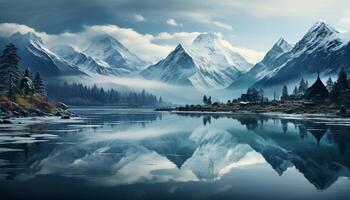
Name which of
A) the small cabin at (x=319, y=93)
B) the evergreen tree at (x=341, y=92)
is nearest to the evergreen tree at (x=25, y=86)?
the evergreen tree at (x=341, y=92)

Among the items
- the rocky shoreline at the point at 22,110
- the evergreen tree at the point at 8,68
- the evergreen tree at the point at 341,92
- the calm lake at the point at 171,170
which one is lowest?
the calm lake at the point at 171,170

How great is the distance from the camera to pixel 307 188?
28859 millimetres

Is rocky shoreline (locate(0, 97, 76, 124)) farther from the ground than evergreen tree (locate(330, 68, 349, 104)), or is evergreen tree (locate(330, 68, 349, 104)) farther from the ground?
evergreen tree (locate(330, 68, 349, 104))

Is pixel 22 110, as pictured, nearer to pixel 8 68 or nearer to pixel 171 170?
pixel 8 68

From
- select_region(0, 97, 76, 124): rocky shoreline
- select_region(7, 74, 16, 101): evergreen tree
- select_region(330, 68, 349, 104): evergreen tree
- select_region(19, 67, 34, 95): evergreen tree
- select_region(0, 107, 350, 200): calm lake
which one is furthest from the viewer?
select_region(330, 68, 349, 104): evergreen tree

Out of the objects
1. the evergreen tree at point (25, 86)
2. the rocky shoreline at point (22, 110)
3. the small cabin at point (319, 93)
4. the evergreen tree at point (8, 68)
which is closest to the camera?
the rocky shoreline at point (22, 110)

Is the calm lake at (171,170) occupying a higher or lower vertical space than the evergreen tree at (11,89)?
lower

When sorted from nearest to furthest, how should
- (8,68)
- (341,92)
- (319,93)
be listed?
(8,68) → (341,92) → (319,93)

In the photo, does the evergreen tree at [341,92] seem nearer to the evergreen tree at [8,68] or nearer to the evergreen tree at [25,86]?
the evergreen tree at [25,86]

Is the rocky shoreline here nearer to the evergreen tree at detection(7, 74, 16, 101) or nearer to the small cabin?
the evergreen tree at detection(7, 74, 16, 101)

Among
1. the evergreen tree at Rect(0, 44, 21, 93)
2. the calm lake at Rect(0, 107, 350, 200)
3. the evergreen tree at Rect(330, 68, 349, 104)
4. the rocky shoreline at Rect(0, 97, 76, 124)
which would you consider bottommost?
the calm lake at Rect(0, 107, 350, 200)

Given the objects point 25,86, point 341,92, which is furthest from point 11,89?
point 341,92

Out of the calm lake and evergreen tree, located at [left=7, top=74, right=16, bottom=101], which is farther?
evergreen tree, located at [left=7, top=74, right=16, bottom=101]

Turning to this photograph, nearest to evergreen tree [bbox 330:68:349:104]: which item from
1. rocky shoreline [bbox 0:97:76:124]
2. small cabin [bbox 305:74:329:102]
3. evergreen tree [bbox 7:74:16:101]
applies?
small cabin [bbox 305:74:329:102]
